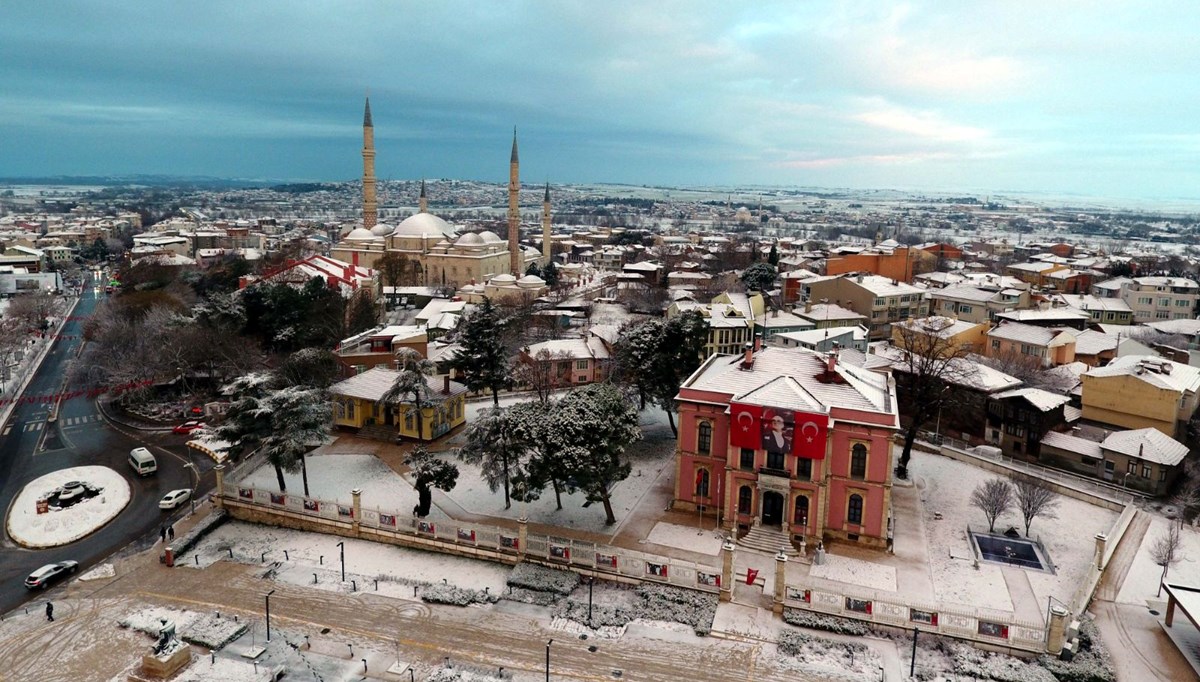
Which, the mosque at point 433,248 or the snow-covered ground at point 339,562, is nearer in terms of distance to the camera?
the snow-covered ground at point 339,562

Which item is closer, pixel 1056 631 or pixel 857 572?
pixel 1056 631

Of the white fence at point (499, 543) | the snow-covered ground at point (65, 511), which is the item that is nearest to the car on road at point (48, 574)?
the snow-covered ground at point (65, 511)

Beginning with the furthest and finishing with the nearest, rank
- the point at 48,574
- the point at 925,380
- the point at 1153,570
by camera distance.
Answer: the point at 925,380
the point at 1153,570
the point at 48,574

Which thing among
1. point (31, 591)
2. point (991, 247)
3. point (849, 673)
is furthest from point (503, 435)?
point (991, 247)

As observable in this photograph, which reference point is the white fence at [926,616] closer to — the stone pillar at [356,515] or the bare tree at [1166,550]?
the bare tree at [1166,550]

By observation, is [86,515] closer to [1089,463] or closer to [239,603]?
[239,603]

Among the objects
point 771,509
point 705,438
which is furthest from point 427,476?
point 771,509

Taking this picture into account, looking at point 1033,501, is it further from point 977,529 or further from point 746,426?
point 746,426
